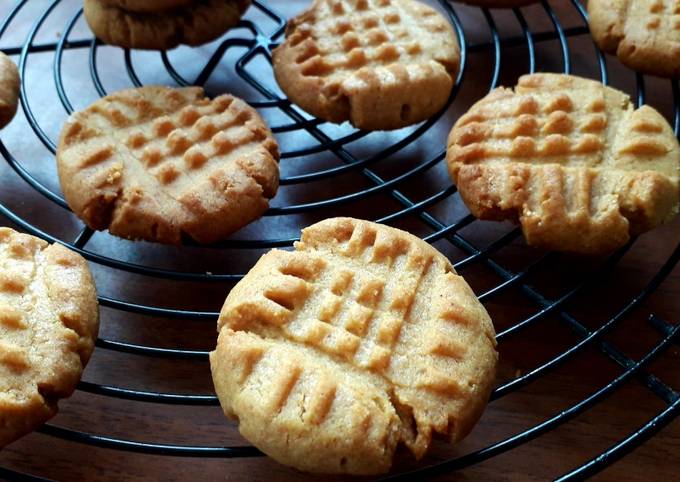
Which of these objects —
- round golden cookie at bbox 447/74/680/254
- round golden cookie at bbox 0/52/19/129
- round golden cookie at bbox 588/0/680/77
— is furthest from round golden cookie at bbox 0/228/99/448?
round golden cookie at bbox 588/0/680/77

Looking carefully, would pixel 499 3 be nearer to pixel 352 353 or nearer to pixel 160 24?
pixel 160 24

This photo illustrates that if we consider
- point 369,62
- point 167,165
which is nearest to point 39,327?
point 167,165

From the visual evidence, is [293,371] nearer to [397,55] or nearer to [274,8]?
[397,55]

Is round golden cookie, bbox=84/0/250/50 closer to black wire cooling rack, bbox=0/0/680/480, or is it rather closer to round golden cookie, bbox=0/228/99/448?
black wire cooling rack, bbox=0/0/680/480

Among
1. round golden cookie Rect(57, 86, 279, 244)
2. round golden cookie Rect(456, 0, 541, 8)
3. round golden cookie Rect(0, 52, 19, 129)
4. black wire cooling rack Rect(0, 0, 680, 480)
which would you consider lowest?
black wire cooling rack Rect(0, 0, 680, 480)

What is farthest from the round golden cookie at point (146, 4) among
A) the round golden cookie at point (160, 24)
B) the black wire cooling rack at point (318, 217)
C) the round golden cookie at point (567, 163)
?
the round golden cookie at point (567, 163)

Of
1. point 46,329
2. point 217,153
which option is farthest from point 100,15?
point 46,329

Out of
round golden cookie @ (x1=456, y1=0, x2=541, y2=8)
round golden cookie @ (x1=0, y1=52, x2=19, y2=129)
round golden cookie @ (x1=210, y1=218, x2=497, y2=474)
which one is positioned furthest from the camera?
round golden cookie @ (x1=456, y1=0, x2=541, y2=8)
